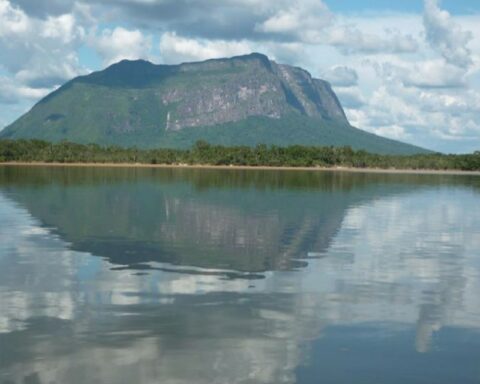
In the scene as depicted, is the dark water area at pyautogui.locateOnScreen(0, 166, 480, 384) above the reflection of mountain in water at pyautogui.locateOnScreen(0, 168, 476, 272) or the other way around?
the other way around

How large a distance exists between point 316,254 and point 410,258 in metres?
4.77

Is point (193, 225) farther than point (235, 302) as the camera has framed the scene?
Yes

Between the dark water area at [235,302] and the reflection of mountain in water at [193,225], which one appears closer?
the dark water area at [235,302]

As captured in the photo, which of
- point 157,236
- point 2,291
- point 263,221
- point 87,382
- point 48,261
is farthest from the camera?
Answer: point 263,221

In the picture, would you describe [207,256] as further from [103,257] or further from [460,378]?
[460,378]

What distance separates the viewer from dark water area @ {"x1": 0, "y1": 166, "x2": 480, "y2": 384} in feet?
54.2

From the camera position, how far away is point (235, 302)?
23.0 meters

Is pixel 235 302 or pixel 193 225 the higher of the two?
pixel 193 225

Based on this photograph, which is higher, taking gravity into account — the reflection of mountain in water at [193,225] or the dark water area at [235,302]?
the reflection of mountain in water at [193,225]

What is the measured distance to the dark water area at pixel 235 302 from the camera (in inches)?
651

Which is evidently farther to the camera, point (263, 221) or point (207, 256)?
point (263, 221)

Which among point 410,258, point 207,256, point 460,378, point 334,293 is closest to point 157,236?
point 207,256

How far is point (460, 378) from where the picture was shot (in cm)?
1611

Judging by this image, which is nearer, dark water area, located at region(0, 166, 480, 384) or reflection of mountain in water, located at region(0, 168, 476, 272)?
dark water area, located at region(0, 166, 480, 384)
